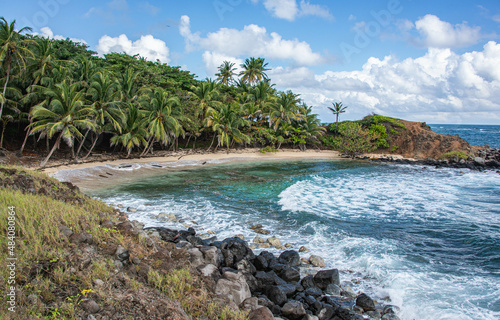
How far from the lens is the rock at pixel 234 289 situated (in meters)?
6.50

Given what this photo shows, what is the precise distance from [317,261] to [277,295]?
2.80 meters

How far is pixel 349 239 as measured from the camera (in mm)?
11914

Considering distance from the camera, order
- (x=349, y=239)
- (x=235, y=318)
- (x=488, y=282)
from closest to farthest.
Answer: (x=235, y=318)
(x=488, y=282)
(x=349, y=239)

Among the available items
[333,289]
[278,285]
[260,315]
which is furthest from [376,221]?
[260,315]

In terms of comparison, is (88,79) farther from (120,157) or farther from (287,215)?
(287,215)

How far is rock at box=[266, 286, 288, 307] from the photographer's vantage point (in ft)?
23.4

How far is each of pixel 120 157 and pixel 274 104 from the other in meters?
23.6

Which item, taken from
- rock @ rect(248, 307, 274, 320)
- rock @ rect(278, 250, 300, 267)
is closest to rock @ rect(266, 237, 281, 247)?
rock @ rect(278, 250, 300, 267)

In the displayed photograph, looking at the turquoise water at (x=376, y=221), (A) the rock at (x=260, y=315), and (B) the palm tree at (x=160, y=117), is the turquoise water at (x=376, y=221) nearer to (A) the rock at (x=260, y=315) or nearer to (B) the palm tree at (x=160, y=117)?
(A) the rock at (x=260, y=315)

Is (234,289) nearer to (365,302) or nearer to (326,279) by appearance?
(326,279)

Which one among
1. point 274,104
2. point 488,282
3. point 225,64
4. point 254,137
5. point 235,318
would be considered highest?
point 225,64

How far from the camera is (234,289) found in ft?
21.8

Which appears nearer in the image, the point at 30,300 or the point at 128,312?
the point at 30,300

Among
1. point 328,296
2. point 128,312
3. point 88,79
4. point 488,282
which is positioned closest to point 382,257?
point 488,282
